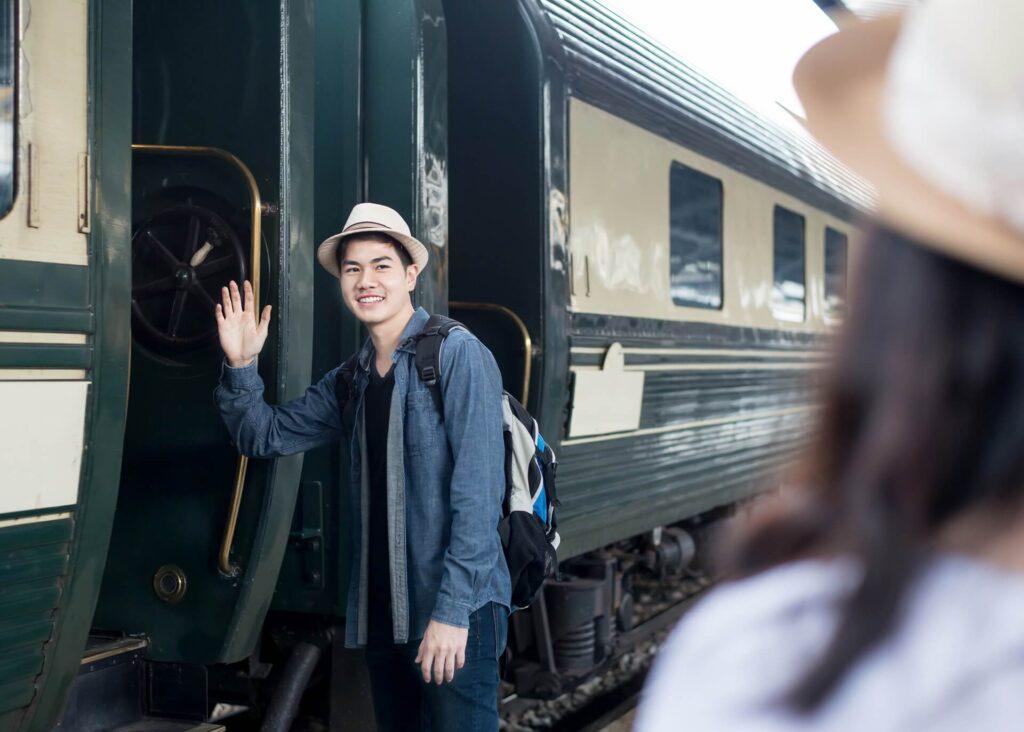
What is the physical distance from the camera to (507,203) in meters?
4.66

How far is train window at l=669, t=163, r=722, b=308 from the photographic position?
599cm

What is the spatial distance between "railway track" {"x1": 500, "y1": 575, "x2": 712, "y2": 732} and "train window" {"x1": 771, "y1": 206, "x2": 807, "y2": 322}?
2.20 meters

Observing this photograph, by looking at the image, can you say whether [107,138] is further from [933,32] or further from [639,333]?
[639,333]

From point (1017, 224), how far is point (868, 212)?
136 mm

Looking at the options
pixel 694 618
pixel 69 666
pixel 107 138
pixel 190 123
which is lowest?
pixel 69 666

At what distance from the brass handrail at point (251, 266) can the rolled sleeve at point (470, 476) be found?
75 cm

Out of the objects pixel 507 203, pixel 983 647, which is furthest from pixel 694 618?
pixel 507 203

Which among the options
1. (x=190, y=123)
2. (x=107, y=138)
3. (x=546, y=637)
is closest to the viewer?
(x=107, y=138)

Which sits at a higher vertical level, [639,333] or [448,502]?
[639,333]

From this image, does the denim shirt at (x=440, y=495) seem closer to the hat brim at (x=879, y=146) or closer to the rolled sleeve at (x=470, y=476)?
the rolled sleeve at (x=470, y=476)

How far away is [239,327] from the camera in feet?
10.4

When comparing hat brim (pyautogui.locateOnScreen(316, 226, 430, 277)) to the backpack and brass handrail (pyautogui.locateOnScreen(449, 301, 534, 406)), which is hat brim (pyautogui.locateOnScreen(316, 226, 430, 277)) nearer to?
the backpack

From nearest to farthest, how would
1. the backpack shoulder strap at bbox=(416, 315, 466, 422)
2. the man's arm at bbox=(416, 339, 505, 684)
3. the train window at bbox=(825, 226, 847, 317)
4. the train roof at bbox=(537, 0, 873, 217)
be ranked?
the man's arm at bbox=(416, 339, 505, 684)
the backpack shoulder strap at bbox=(416, 315, 466, 422)
the train roof at bbox=(537, 0, 873, 217)
the train window at bbox=(825, 226, 847, 317)

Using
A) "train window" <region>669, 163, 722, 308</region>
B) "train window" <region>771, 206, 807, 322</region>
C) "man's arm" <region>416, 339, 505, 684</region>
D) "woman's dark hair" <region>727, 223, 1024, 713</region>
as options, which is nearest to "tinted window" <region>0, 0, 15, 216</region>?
"man's arm" <region>416, 339, 505, 684</region>
